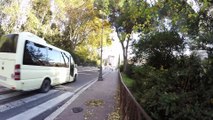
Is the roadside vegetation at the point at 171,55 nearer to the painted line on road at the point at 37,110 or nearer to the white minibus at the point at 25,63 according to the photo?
the painted line on road at the point at 37,110

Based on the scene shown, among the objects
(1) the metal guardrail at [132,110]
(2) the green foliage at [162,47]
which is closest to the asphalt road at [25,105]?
(1) the metal guardrail at [132,110]

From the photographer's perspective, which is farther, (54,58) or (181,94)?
(54,58)

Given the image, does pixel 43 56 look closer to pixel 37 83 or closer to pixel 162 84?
pixel 37 83

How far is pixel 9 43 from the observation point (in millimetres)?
9562

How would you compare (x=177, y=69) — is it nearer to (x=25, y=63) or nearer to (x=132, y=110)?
(x=132, y=110)

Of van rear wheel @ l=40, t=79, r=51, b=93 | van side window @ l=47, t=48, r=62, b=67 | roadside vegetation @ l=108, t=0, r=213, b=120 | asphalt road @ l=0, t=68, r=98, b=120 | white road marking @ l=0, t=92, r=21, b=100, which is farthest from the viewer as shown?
van side window @ l=47, t=48, r=62, b=67

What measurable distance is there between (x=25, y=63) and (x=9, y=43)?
46.1 inches

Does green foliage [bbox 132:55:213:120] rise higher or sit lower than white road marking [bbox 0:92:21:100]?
higher

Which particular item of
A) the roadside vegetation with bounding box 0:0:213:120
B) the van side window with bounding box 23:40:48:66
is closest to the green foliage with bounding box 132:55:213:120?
the roadside vegetation with bounding box 0:0:213:120

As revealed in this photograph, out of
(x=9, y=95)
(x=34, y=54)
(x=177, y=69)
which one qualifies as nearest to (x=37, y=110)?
(x=9, y=95)

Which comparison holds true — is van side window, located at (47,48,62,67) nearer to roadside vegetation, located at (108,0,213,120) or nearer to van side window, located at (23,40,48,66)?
van side window, located at (23,40,48,66)

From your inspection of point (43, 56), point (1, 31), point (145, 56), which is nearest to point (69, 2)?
point (1, 31)

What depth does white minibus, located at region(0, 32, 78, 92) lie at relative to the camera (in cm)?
899

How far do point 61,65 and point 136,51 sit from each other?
5.17m
